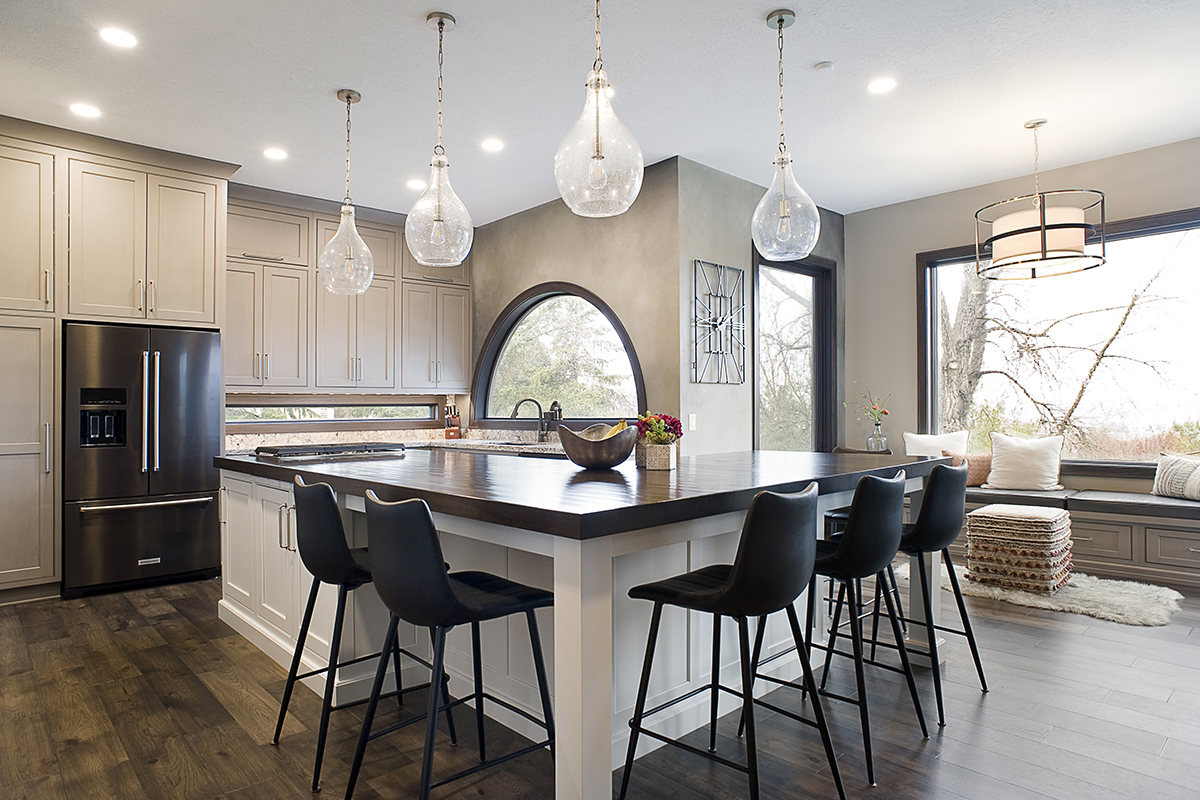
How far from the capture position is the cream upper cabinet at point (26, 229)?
4094 millimetres

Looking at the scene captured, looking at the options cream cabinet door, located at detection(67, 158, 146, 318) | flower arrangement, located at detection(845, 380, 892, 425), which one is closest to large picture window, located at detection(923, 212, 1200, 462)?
flower arrangement, located at detection(845, 380, 892, 425)

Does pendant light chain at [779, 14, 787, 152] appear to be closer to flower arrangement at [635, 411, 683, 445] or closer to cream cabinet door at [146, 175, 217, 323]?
flower arrangement at [635, 411, 683, 445]

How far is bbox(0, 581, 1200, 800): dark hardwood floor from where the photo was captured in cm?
206

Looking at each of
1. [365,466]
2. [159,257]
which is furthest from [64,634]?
[159,257]

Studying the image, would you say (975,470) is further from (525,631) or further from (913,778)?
(525,631)

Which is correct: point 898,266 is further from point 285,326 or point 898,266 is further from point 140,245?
point 140,245

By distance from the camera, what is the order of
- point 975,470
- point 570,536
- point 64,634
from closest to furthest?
point 570,536 → point 64,634 → point 975,470

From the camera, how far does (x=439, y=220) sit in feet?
9.57

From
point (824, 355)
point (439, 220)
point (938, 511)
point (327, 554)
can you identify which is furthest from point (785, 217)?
point (824, 355)

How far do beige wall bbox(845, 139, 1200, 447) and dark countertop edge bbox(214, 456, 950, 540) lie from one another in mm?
3781

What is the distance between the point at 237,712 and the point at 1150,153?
6.06 m

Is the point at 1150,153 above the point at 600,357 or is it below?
above

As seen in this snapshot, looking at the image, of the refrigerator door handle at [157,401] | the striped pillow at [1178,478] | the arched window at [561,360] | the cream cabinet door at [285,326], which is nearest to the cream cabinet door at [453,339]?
the arched window at [561,360]

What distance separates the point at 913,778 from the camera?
6.82 feet
